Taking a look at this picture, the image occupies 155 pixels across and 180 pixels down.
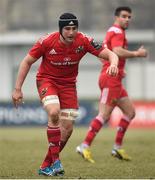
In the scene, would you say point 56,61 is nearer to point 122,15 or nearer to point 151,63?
point 122,15

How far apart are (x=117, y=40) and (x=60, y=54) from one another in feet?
9.80

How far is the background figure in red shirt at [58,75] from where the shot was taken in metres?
10.8

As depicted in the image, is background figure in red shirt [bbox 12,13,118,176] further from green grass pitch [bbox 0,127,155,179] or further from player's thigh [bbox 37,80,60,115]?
green grass pitch [bbox 0,127,155,179]

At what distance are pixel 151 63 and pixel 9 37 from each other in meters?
7.42

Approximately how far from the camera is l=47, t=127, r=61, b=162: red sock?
10820 millimetres

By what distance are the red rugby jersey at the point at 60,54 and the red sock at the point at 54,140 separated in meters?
0.76

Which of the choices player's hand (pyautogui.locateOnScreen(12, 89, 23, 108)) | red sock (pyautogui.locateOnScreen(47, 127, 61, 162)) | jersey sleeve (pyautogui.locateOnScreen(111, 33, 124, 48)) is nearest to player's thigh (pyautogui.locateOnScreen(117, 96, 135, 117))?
jersey sleeve (pyautogui.locateOnScreen(111, 33, 124, 48))

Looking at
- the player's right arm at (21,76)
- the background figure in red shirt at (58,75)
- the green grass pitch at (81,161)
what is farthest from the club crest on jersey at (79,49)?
the green grass pitch at (81,161)

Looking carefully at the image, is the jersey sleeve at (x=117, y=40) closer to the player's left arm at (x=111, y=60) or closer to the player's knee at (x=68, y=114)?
the player's left arm at (x=111, y=60)

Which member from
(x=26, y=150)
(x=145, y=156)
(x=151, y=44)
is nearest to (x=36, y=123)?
(x=26, y=150)

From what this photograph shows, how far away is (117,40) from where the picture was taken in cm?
1380

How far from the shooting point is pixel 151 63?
137ft

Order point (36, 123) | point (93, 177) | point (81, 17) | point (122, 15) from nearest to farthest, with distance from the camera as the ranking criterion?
point (93, 177)
point (122, 15)
point (36, 123)
point (81, 17)

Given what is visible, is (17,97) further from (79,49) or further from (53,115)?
(79,49)
